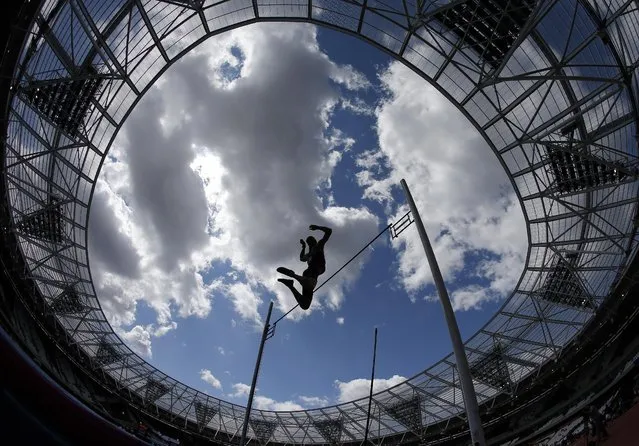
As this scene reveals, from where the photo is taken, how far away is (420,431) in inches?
1305

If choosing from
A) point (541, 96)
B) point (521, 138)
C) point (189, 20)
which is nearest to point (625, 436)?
point (521, 138)

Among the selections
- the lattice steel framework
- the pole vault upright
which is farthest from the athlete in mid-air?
the lattice steel framework

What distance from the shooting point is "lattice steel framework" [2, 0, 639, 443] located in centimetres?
1516

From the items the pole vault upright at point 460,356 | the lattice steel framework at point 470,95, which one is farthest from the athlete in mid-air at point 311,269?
the lattice steel framework at point 470,95

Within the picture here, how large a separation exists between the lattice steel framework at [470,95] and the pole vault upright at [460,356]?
10039 mm

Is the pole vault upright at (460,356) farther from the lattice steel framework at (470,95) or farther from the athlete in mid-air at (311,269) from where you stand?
the lattice steel framework at (470,95)

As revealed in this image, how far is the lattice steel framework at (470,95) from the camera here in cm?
1516

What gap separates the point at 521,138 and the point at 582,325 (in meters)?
12.5

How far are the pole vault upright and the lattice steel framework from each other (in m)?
10.0

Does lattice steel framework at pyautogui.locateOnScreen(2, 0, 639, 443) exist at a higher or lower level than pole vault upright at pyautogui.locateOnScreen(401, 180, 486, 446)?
higher

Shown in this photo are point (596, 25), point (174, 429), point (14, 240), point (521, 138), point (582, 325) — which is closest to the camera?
point (596, 25)

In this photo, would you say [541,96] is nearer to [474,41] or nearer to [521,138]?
[521,138]

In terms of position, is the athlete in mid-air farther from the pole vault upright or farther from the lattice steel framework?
the lattice steel framework

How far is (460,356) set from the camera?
19.1ft
